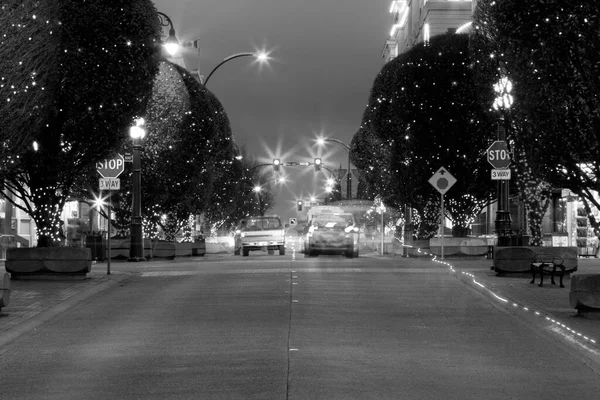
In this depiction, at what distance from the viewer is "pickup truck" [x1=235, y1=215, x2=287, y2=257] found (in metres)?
53.3

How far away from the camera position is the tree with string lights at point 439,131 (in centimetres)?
5159

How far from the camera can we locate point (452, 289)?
77.8 feet

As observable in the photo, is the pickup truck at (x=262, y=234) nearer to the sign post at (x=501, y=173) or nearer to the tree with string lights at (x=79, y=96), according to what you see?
the sign post at (x=501, y=173)

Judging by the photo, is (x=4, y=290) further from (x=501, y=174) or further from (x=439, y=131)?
(x=439, y=131)

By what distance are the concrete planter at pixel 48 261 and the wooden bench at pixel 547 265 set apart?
9761 millimetres

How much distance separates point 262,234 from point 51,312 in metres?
35.0

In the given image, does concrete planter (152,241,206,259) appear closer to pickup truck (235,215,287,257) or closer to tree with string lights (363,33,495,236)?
pickup truck (235,215,287,257)

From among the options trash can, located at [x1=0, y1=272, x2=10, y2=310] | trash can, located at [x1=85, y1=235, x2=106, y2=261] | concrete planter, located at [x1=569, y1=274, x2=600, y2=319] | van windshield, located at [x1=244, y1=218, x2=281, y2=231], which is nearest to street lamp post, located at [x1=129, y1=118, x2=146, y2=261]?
trash can, located at [x1=85, y1=235, x2=106, y2=261]

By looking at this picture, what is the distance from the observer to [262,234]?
175 feet

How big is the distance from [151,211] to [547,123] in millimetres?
32643

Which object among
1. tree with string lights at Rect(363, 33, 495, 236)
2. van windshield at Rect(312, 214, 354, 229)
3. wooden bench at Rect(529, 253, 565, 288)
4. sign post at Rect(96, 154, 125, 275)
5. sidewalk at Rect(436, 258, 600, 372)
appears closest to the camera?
sidewalk at Rect(436, 258, 600, 372)

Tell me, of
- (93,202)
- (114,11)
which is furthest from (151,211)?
(114,11)

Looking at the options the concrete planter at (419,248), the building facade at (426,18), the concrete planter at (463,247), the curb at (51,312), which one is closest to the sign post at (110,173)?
the curb at (51,312)

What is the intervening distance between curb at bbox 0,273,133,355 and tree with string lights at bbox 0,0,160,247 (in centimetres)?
266
